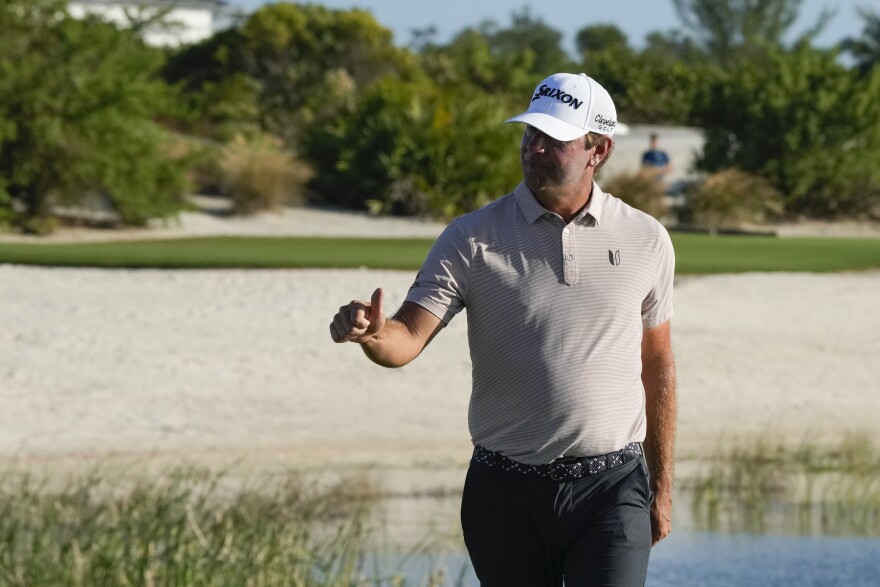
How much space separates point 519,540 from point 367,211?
2749 cm

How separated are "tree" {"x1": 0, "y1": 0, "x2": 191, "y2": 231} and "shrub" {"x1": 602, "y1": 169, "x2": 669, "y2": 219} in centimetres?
796

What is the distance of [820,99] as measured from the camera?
35844mm

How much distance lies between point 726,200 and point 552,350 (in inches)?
1110

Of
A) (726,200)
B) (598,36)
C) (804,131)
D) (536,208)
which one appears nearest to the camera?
(536,208)

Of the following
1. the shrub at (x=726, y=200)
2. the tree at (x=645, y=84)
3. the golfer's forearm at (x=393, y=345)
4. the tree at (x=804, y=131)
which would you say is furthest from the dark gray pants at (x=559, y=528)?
the tree at (x=645, y=84)

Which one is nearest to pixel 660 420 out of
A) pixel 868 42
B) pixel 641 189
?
pixel 641 189

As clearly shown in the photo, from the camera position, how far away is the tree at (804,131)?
A: 35094mm

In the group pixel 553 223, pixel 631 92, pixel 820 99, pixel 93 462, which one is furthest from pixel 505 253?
pixel 631 92

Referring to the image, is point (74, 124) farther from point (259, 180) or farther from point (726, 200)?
point (726, 200)

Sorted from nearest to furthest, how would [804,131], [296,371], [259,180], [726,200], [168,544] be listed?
1. [168,544]
2. [296,371]
3. [259,180]
4. [726,200]
5. [804,131]

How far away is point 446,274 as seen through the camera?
174 inches

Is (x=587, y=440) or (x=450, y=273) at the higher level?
(x=450, y=273)

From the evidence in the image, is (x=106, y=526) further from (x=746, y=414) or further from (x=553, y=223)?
(x=746, y=414)

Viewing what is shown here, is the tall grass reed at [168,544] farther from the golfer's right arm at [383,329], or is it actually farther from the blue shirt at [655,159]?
the blue shirt at [655,159]
